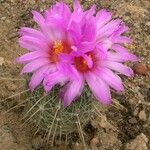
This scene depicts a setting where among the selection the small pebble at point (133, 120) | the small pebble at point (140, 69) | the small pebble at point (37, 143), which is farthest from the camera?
the small pebble at point (140, 69)

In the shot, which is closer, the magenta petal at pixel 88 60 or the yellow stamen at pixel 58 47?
the magenta petal at pixel 88 60

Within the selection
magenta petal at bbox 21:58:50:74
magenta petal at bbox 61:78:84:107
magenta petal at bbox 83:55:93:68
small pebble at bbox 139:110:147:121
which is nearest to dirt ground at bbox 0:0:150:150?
small pebble at bbox 139:110:147:121

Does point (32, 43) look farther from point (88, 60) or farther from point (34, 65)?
point (88, 60)

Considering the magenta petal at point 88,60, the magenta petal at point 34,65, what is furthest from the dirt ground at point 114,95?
the magenta petal at point 88,60

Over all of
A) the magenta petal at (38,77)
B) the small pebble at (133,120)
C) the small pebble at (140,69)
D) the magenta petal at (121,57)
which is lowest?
the small pebble at (133,120)

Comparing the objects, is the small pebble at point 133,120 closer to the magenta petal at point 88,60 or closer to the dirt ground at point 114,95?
the dirt ground at point 114,95

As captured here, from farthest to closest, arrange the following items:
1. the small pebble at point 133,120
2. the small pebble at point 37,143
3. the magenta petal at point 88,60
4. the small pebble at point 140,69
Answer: the small pebble at point 140,69 < the small pebble at point 133,120 < the small pebble at point 37,143 < the magenta petal at point 88,60

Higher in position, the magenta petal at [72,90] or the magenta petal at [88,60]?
the magenta petal at [88,60]

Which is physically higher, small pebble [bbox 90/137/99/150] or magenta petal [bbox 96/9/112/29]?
magenta petal [bbox 96/9/112/29]

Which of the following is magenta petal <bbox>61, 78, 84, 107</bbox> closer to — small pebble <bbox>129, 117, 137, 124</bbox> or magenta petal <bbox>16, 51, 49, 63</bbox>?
magenta petal <bbox>16, 51, 49, 63</bbox>
